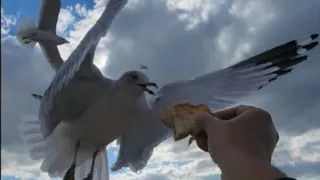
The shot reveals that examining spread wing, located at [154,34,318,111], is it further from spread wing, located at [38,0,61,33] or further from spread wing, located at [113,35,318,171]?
spread wing, located at [38,0,61,33]

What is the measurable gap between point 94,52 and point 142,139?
0.57 meters

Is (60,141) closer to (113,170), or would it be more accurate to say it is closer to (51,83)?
(113,170)

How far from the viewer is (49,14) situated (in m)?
2.53

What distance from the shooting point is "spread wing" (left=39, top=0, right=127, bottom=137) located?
153cm

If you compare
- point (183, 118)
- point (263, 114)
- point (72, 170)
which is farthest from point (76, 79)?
point (263, 114)

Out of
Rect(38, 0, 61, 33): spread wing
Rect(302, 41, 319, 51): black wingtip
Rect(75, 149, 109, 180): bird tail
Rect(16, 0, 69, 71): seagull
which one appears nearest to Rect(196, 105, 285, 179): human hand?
Rect(302, 41, 319, 51): black wingtip

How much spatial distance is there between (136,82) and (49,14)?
2.53ft

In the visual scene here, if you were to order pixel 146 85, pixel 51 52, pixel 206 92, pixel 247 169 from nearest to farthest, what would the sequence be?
pixel 247 169 → pixel 146 85 → pixel 206 92 → pixel 51 52

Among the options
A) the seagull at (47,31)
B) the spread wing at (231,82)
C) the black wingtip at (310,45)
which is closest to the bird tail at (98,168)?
the spread wing at (231,82)

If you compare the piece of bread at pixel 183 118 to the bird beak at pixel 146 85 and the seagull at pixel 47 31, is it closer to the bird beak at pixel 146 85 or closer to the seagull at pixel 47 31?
the bird beak at pixel 146 85

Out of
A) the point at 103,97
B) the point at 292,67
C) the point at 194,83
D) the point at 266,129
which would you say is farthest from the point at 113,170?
the point at 266,129

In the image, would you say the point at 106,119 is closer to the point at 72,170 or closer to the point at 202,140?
the point at 72,170

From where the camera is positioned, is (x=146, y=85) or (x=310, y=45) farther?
(x=146, y=85)

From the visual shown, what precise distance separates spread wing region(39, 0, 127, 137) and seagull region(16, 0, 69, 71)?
13.9 inches
